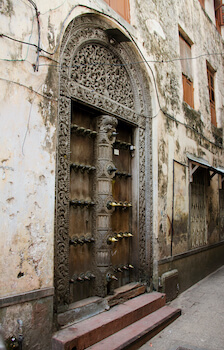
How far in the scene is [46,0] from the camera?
10.1 ft

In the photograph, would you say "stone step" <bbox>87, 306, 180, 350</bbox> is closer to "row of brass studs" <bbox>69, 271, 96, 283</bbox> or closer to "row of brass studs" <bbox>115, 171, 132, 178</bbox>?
"row of brass studs" <bbox>69, 271, 96, 283</bbox>

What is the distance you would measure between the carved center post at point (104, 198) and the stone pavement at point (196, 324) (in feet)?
2.99

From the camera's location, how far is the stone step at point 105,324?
2.89 meters

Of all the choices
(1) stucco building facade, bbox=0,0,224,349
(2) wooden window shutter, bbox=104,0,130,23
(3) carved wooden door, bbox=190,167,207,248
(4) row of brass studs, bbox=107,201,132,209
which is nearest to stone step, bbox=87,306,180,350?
(1) stucco building facade, bbox=0,0,224,349

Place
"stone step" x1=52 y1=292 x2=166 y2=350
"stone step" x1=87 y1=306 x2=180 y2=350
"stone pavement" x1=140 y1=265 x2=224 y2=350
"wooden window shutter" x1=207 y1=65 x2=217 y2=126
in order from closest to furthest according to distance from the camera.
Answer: "stone step" x1=52 y1=292 x2=166 y2=350
"stone step" x1=87 y1=306 x2=180 y2=350
"stone pavement" x1=140 y1=265 x2=224 y2=350
"wooden window shutter" x1=207 y1=65 x2=217 y2=126

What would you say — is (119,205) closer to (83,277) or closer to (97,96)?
(83,277)

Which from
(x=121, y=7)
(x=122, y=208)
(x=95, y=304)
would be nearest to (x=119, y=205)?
(x=122, y=208)

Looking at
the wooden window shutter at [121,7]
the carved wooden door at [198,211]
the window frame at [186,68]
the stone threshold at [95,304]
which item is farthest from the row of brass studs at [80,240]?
the window frame at [186,68]

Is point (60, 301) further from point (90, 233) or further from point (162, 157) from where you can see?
point (162, 157)

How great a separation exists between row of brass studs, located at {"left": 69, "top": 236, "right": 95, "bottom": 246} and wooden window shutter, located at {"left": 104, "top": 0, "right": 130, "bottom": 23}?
3328mm

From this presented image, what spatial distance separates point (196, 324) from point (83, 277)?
1.78m

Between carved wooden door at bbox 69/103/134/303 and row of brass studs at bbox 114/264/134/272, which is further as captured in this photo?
row of brass studs at bbox 114/264/134/272

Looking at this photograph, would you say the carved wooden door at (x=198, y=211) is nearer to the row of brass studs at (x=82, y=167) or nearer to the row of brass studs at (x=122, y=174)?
the row of brass studs at (x=122, y=174)

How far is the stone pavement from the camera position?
350cm
